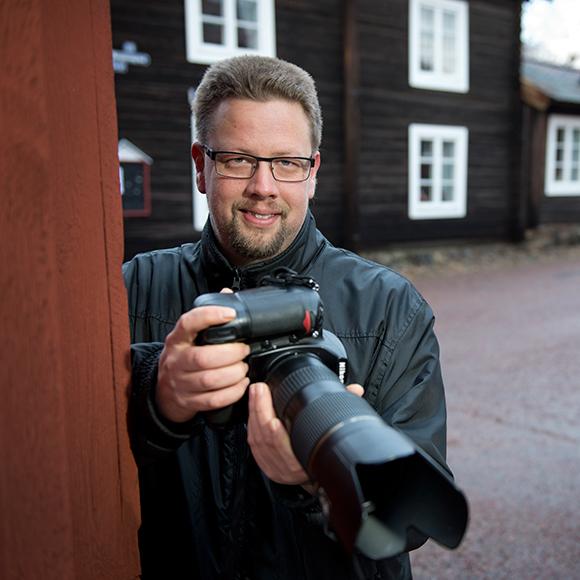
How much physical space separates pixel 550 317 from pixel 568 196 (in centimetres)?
1003

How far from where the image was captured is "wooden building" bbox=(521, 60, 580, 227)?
620 inches

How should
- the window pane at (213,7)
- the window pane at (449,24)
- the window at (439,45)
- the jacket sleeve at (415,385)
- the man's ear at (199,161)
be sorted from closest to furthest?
1. the jacket sleeve at (415,385)
2. the man's ear at (199,161)
3. the window pane at (213,7)
4. the window at (439,45)
5. the window pane at (449,24)

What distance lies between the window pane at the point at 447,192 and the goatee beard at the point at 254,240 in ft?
43.6

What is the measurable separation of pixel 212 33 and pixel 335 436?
34.7ft

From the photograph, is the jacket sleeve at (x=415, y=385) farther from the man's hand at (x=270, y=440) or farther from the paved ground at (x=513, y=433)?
the paved ground at (x=513, y=433)

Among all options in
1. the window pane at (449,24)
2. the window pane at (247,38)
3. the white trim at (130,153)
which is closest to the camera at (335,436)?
the white trim at (130,153)

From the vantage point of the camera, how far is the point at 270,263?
158cm

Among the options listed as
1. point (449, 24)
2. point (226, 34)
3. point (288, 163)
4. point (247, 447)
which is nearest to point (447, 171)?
point (449, 24)

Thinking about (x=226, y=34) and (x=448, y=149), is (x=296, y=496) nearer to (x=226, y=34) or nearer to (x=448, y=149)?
(x=226, y=34)

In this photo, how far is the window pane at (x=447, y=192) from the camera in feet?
46.9

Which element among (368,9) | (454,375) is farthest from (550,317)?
(368,9)

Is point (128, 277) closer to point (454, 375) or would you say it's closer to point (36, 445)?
point (36, 445)

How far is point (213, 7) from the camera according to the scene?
33.4 ft

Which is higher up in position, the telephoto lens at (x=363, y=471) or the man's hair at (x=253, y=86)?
the man's hair at (x=253, y=86)
